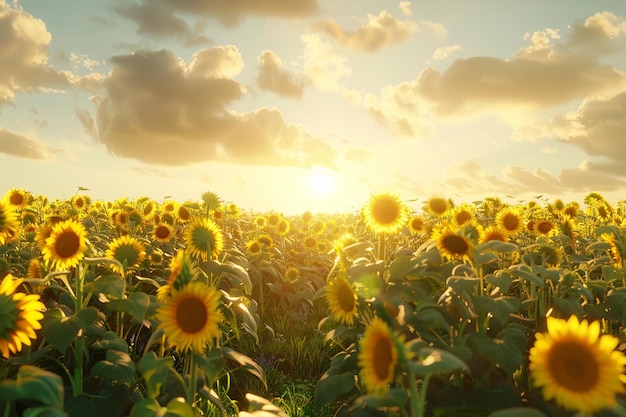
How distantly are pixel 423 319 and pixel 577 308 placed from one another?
1.44 metres

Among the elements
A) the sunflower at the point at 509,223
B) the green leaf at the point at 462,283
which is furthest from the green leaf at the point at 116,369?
the sunflower at the point at 509,223

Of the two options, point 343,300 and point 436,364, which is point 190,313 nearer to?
point 343,300

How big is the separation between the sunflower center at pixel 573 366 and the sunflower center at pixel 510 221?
3.83 m

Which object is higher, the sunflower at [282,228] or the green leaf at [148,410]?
A: the sunflower at [282,228]

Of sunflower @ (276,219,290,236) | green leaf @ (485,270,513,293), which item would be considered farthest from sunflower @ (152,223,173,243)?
green leaf @ (485,270,513,293)

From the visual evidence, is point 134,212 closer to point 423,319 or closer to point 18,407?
point 18,407

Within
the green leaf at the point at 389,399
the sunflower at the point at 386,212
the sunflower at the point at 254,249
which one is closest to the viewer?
the green leaf at the point at 389,399

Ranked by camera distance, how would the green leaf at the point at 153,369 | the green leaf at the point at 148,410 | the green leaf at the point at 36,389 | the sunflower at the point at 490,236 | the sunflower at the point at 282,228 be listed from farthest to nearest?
the sunflower at the point at 282,228 < the sunflower at the point at 490,236 < the green leaf at the point at 153,369 < the green leaf at the point at 148,410 < the green leaf at the point at 36,389

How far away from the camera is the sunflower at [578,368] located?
170cm

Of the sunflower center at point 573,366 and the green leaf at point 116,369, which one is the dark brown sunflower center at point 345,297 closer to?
the sunflower center at point 573,366

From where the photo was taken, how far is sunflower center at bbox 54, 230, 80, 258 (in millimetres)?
3188

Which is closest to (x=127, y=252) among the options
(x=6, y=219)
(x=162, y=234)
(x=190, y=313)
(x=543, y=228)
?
(x=6, y=219)

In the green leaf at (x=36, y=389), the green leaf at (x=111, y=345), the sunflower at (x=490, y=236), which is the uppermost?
the sunflower at (x=490, y=236)

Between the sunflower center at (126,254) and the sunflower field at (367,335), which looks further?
the sunflower center at (126,254)
